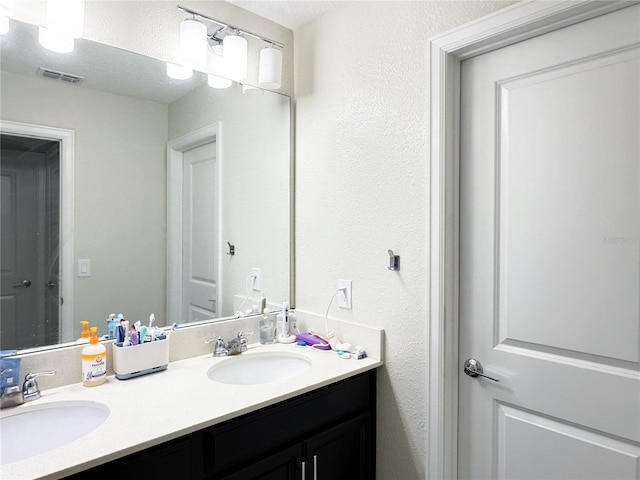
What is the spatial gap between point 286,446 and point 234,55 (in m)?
1.58

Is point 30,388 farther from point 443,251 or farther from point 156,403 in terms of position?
point 443,251

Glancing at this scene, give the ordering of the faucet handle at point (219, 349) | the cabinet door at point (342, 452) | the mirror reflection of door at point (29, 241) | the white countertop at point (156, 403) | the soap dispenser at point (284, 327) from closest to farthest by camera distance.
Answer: the white countertop at point (156, 403)
the mirror reflection of door at point (29, 241)
the cabinet door at point (342, 452)
the faucet handle at point (219, 349)
the soap dispenser at point (284, 327)

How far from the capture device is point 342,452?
152 centimetres

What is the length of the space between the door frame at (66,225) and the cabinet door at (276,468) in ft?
2.53

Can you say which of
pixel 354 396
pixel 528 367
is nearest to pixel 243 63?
pixel 354 396

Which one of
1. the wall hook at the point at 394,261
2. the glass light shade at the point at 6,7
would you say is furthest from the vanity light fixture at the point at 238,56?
the wall hook at the point at 394,261

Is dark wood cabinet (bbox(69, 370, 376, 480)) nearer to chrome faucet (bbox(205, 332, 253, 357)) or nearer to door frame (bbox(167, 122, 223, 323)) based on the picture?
chrome faucet (bbox(205, 332, 253, 357))

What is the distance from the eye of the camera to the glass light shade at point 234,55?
5.73ft

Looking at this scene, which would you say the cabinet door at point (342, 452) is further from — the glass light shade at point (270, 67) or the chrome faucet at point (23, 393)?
the glass light shade at point (270, 67)

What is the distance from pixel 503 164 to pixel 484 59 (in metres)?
0.38

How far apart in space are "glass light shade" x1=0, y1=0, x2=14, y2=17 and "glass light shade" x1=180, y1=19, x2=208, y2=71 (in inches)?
21.5

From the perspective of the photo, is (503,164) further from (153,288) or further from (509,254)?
(153,288)

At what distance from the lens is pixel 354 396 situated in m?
1.56

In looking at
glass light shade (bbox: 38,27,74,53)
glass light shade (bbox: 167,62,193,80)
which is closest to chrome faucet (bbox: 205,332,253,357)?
glass light shade (bbox: 167,62,193,80)
